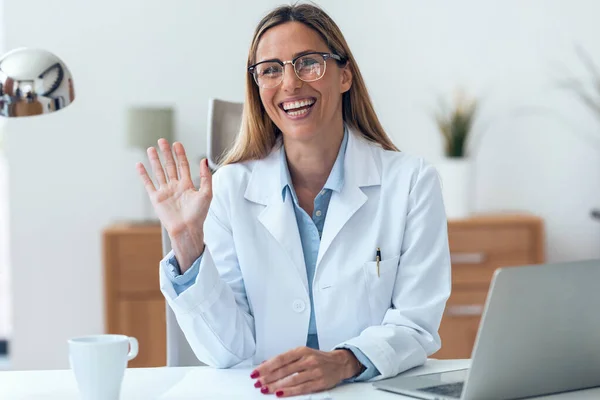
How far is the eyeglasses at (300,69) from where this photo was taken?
6.54 feet

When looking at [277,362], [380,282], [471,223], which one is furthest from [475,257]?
[277,362]

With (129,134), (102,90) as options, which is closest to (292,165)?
(129,134)

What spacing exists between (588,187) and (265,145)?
2.61 m

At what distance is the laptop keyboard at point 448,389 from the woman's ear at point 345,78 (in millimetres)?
906

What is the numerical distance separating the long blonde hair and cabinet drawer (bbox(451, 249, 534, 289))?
1.84 m

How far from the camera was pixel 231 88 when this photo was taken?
423 centimetres

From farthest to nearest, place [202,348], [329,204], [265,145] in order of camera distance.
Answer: [265,145] → [329,204] → [202,348]

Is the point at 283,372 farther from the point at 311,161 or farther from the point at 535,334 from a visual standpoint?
the point at 311,161

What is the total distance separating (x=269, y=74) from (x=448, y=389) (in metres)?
0.93

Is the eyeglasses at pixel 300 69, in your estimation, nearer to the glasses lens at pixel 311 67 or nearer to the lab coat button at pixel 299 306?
the glasses lens at pixel 311 67

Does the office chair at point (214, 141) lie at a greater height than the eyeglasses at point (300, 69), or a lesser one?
lesser

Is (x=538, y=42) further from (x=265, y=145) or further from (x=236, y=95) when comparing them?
(x=265, y=145)

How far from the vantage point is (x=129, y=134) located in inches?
156

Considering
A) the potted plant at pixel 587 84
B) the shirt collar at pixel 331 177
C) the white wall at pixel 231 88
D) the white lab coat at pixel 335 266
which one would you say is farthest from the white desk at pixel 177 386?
the potted plant at pixel 587 84
